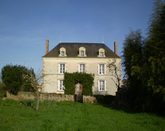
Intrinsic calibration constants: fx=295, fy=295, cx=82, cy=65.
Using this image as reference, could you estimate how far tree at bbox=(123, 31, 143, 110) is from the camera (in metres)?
22.2

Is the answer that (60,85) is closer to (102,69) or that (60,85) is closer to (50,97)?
(102,69)

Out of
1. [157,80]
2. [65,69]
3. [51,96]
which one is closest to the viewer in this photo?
[157,80]

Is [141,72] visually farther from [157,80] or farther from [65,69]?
[65,69]

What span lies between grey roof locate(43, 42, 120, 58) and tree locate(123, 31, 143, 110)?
17.8 m

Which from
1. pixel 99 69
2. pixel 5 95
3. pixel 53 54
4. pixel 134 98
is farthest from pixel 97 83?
pixel 134 98

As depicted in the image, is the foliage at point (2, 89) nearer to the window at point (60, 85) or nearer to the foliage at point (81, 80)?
the foliage at point (81, 80)

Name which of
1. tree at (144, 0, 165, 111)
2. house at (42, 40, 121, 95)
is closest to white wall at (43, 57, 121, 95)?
house at (42, 40, 121, 95)

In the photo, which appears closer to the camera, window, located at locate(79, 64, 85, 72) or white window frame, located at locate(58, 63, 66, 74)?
white window frame, located at locate(58, 63, 66, 74)

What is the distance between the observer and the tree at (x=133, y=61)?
22.2 meters

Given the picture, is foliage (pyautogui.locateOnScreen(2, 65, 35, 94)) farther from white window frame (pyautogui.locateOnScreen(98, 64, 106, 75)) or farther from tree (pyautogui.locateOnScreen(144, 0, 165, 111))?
tree (pyautogui.locateOnScreen(144, 0, 165, 111))

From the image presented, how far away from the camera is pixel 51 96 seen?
33.2m

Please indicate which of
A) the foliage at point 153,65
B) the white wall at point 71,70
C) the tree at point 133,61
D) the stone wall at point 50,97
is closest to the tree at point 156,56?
the foliage at point 153,65

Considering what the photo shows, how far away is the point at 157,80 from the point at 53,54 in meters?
25.6

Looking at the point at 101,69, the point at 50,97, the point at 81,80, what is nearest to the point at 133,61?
the point at 50,97
